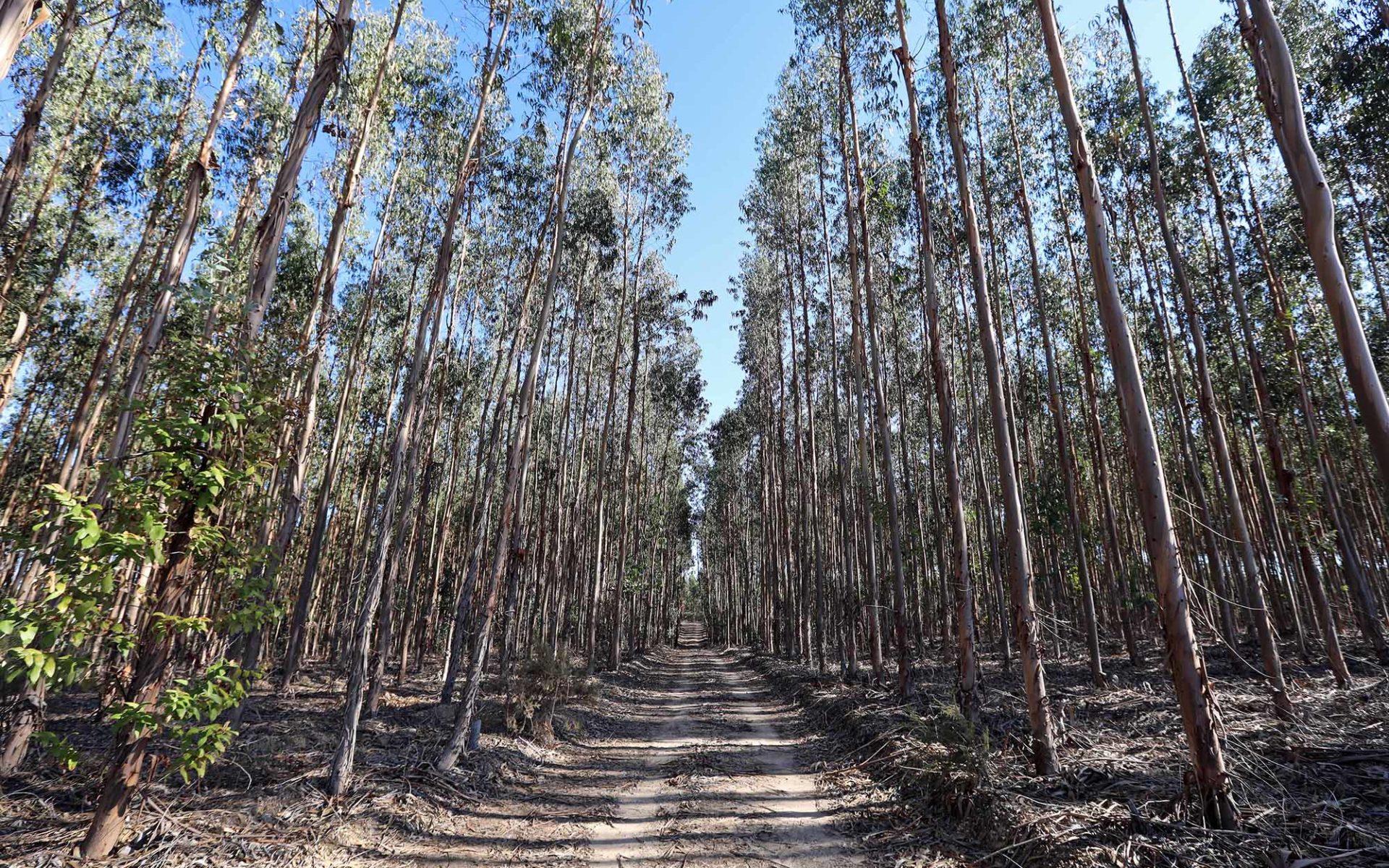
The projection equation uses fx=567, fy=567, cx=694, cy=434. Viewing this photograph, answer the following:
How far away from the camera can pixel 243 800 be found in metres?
4.61

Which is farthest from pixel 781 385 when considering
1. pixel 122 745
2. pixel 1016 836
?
pixel 122 745

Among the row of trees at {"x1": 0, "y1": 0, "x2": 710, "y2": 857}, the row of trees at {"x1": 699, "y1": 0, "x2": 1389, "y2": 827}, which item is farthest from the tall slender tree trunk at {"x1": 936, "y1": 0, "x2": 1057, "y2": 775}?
the row of trees at {"x1": 0, "y1": 0, "x2": 710, "y2": 857}

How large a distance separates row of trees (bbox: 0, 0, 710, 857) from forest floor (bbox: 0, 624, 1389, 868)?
0.51 m

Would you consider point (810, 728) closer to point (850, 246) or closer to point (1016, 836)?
point (1016, 836)

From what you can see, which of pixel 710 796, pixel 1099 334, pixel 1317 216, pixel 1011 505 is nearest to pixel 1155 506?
pixel 1011 505

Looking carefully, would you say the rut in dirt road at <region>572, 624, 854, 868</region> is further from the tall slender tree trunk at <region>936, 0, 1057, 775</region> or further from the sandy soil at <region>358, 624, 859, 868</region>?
the tall slender tree trunk at <region>936, 0, 1057, 775</region>

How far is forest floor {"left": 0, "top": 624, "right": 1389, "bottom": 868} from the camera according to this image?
3.51 metres

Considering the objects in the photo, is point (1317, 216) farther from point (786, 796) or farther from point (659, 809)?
point (659, 809)

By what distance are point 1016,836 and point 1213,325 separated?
15.6 m

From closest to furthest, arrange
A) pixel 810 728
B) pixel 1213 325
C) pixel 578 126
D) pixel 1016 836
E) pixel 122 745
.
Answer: pixel 122 745
pixel 1016 836
pixel 578 126
pixel 810 728
pixel 1213 325

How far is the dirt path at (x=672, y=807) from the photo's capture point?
14.6ft

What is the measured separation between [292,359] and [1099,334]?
16.8 meters

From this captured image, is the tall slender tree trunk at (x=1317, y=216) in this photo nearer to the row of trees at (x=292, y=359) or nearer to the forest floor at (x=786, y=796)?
the forest floor at (x=786, y=796)

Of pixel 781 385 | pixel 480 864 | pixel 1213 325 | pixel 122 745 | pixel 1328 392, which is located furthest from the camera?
pixel 781 385
